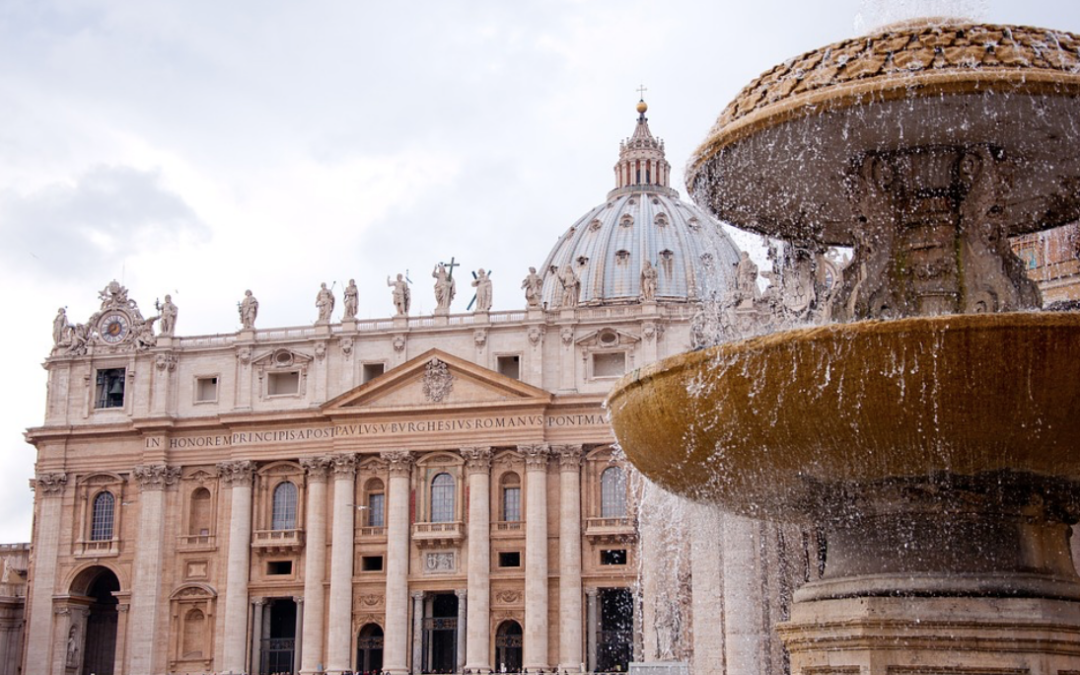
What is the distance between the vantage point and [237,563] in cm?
5681

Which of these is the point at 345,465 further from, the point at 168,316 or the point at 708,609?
the point at 708,609

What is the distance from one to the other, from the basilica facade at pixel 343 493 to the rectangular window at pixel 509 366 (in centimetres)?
9

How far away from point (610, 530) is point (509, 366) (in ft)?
25.9

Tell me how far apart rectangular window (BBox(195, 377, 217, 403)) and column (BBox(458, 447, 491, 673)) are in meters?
11.2

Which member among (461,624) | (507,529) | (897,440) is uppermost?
(507,529)

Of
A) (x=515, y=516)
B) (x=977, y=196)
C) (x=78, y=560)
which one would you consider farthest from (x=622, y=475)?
(x=977, y=196)

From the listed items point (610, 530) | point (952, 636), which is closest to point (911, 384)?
point (952, 636)

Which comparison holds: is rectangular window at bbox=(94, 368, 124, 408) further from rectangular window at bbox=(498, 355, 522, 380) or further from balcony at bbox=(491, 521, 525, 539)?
balcony at bbox=(491, 521, 525, 539)

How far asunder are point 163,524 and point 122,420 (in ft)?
15.9

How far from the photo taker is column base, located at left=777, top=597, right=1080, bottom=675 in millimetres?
10055

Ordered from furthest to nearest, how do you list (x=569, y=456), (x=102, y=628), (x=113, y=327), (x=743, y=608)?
(x=102, y=628) → (x=113, y=327) → (x=569, y=456) → (x=743, y=608)

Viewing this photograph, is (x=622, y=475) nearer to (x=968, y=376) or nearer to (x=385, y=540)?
(x=385, y=540)

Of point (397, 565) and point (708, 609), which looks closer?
point (708, 609)

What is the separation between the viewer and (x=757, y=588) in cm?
2616
